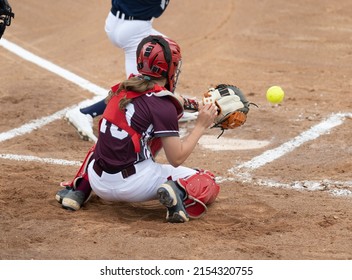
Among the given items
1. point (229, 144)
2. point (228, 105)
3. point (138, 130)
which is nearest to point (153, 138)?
point (138, 130)

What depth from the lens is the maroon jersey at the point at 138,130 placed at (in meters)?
5.38

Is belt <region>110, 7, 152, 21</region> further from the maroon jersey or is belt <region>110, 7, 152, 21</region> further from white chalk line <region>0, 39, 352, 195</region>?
the maroon jersey

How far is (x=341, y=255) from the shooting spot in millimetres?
4965

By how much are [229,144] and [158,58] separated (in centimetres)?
239

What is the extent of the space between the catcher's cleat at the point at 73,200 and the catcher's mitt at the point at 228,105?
108cm

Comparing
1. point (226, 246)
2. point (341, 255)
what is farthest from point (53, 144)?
point (341, 255)

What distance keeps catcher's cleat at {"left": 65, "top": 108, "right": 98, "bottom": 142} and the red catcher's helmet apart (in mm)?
2323

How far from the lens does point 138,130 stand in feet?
17.9

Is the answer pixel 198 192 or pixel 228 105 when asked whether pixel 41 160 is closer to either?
pixel 198 192

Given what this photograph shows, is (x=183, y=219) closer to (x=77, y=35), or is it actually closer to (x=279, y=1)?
(x=77, y=35)

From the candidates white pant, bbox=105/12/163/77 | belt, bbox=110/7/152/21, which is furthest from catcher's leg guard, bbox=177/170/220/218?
belt, bbox=110/7/152/21

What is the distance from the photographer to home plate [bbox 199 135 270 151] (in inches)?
296

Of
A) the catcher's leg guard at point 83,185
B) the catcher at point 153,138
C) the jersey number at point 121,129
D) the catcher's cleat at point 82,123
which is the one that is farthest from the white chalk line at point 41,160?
the jersey number at point 121,129

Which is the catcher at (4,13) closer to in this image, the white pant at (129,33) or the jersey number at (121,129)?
the white pant at (129,33)
